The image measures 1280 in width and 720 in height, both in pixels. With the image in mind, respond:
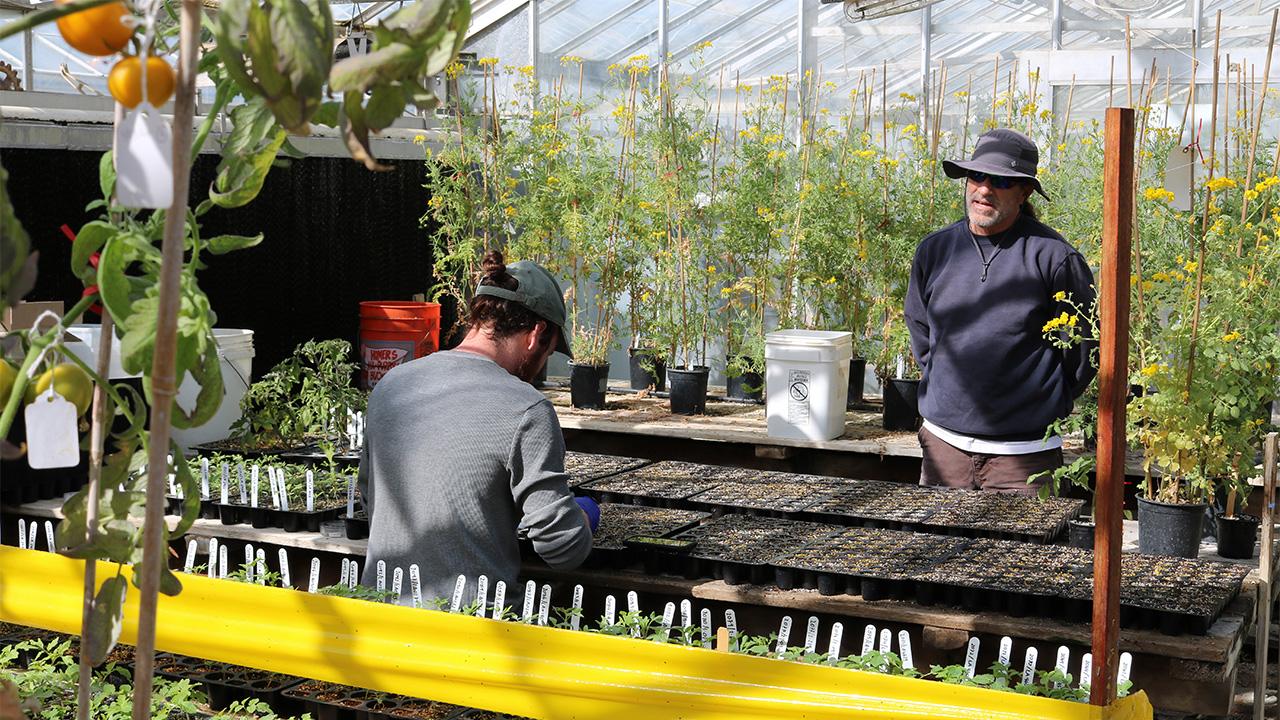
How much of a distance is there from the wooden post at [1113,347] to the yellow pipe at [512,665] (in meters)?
0.23

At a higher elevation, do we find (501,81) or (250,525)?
(501,81)

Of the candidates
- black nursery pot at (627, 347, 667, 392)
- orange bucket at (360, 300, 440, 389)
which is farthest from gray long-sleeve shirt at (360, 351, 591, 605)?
orange bucket at (360, 300, 440, 389)

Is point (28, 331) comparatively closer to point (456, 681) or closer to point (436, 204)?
point (456, 681)

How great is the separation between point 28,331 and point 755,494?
9.96ft

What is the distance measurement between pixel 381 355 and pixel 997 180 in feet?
12.7

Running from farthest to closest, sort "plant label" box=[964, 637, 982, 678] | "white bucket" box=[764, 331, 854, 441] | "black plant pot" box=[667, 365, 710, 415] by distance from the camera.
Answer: "black plant pot" box=[667, 365, 710, 415] < "white bucket" box=[764, 331, 854, 441] < "plant label" box=[964, 637, 982, 678]

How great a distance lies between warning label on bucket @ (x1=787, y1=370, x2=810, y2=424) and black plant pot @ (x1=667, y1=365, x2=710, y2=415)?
27.7 inches

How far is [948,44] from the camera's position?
8133 mm

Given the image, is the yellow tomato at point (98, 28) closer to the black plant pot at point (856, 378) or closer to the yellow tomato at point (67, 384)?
the yellow tomato at point (67, 384)

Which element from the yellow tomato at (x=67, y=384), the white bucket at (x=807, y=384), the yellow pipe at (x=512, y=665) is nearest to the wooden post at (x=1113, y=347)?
the yellow pipe at (x=512, y=665)

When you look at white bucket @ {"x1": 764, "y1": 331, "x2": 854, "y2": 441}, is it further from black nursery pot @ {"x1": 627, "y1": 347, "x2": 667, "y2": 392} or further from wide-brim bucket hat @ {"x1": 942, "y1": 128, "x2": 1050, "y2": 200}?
wide-brim bucket hat @ {"x1": 942, "y1": 128, "x2": 1050, "y2": 200}

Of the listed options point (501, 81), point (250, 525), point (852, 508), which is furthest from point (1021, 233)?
point (501, 81)

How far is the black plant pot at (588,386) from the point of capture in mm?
6441

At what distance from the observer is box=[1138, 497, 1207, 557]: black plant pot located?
3703 mm
